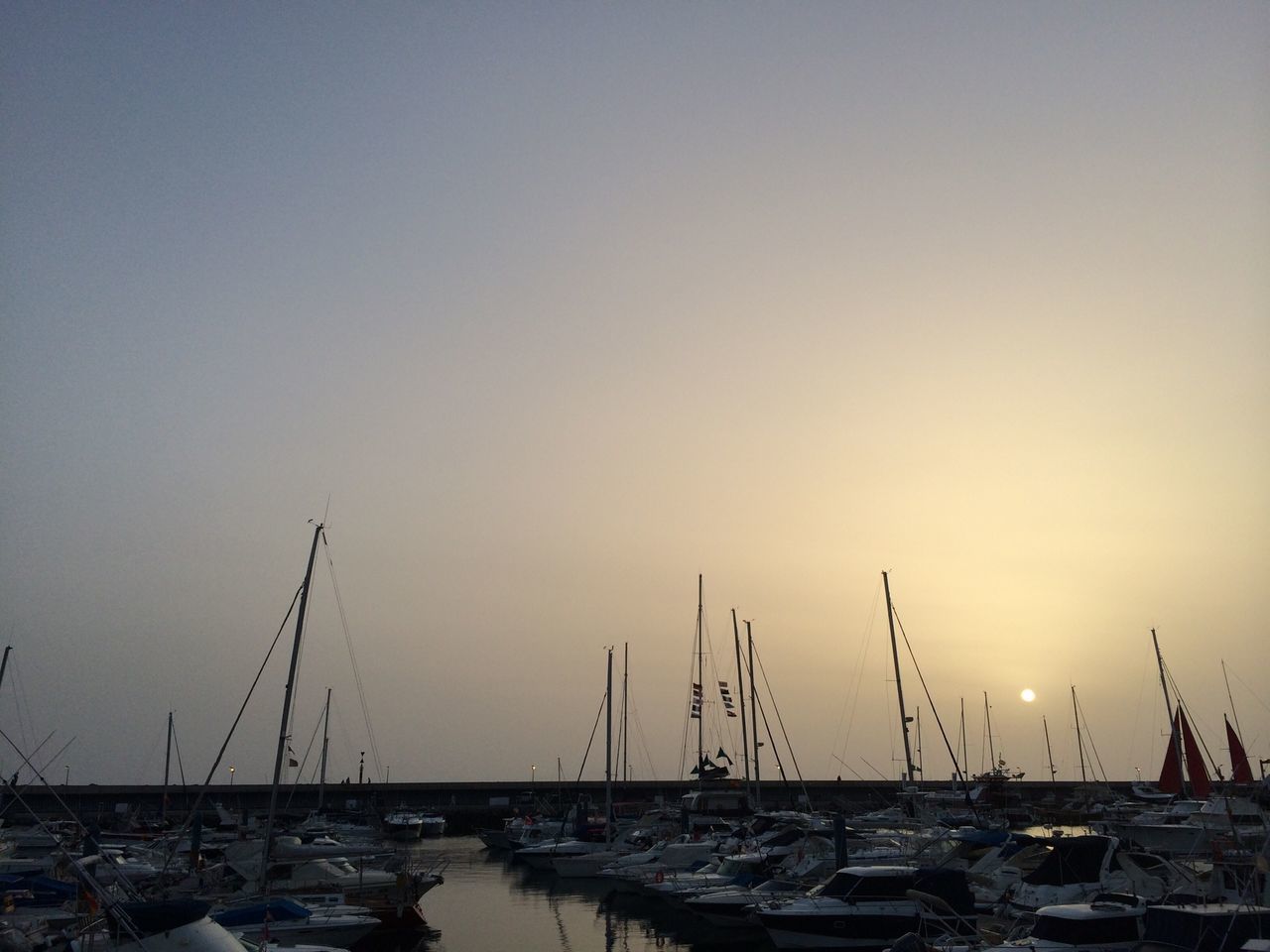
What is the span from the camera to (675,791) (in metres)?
108

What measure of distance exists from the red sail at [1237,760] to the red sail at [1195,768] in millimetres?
2301

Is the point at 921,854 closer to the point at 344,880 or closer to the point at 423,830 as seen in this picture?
the point at 344,880

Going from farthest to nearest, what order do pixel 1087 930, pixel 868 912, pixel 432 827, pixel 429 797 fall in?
pixel 429 797
pixel 432 827
pixel 868 912
pixel 1087 930

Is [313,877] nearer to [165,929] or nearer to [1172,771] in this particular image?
[165,929]

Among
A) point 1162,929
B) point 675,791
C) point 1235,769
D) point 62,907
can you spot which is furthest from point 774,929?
point 675,791

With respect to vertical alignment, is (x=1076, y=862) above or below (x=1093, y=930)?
above

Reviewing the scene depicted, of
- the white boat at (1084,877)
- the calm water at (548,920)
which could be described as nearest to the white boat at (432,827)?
the calm water at (548,920)

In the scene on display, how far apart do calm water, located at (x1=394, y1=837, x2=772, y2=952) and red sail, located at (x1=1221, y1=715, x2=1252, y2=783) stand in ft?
107

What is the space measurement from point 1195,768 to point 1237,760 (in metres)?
4.08

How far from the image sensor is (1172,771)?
58.1m

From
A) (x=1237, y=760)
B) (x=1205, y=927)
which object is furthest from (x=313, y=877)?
(x=1237, y=760)

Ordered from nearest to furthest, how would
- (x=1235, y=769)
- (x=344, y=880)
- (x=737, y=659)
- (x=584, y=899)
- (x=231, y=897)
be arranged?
(x=231, y=897) < (x=344, y=880) < (x=584, y=899) < (x=1235, y=769) < (x=737, y=659)

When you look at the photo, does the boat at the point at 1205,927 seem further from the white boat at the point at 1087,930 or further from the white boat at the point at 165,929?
the white boat at the point at 165,929

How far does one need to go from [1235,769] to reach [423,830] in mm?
56321
